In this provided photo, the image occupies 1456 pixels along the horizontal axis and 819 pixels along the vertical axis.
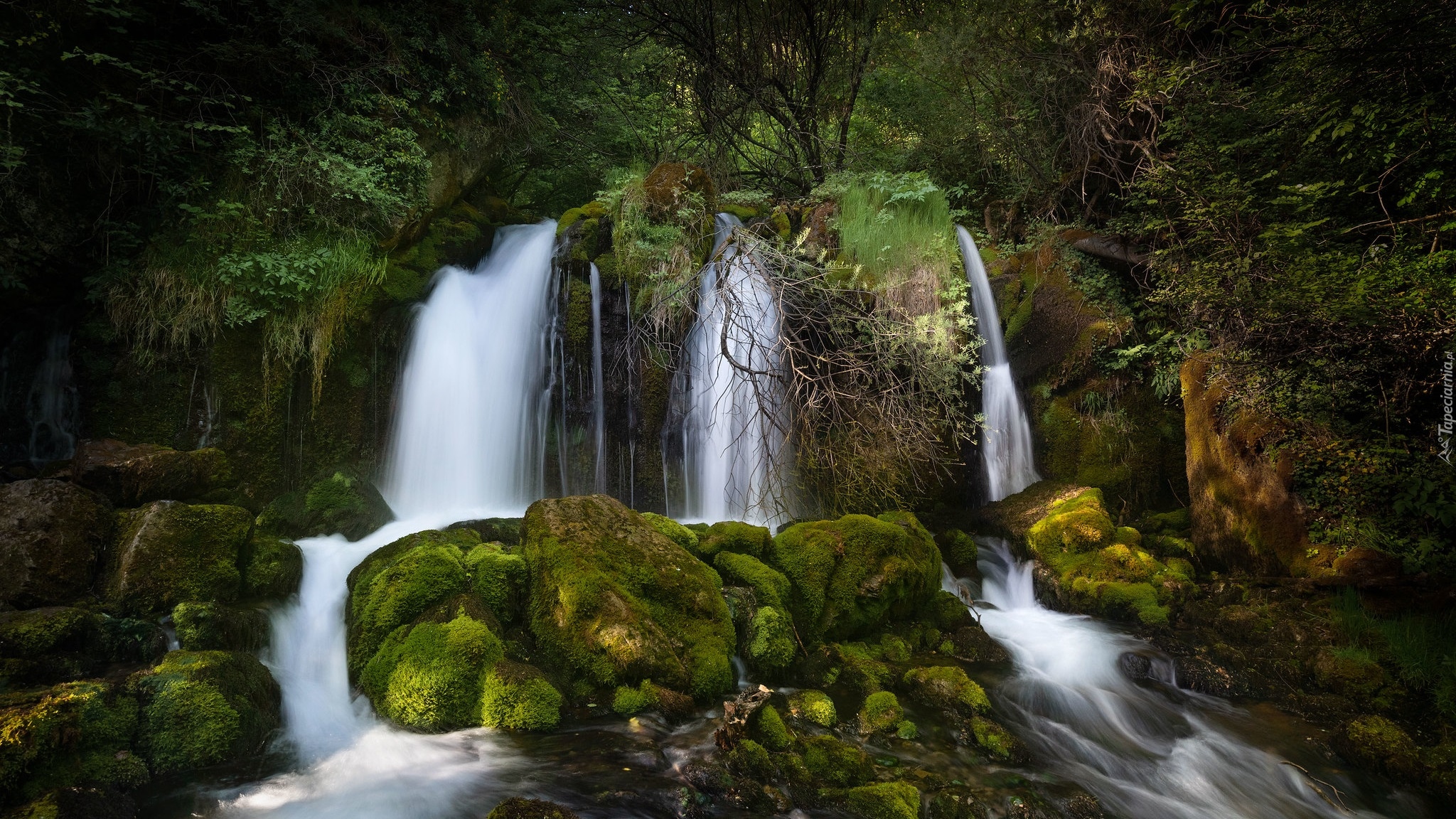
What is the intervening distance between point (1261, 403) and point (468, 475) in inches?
337

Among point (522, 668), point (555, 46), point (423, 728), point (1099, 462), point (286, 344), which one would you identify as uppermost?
point (555, 46)

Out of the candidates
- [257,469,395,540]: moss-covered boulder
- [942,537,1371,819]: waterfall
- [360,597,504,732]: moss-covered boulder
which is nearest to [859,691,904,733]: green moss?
[942,537,1371,819]: waterfall

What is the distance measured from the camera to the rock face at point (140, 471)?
5.52 m

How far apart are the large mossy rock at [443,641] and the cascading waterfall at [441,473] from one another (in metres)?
0.16

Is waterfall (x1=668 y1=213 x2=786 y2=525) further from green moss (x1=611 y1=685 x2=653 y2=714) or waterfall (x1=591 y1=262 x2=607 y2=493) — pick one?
green moss (x1=611 y1=685 x2=653 y2=714)

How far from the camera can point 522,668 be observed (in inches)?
175

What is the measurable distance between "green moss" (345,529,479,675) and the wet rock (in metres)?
2.14

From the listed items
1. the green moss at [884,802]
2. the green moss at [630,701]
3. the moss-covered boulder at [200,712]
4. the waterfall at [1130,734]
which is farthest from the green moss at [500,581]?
the waterfall at [1130,734]

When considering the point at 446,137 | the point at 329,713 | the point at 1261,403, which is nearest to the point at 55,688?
the point at 329,713

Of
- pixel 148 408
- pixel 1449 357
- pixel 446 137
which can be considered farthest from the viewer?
pixel 446 137

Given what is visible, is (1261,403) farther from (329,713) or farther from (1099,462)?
(329,713)

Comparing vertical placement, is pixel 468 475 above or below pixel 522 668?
above

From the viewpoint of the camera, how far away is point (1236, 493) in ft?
22.9

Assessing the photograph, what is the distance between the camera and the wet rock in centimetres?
304
